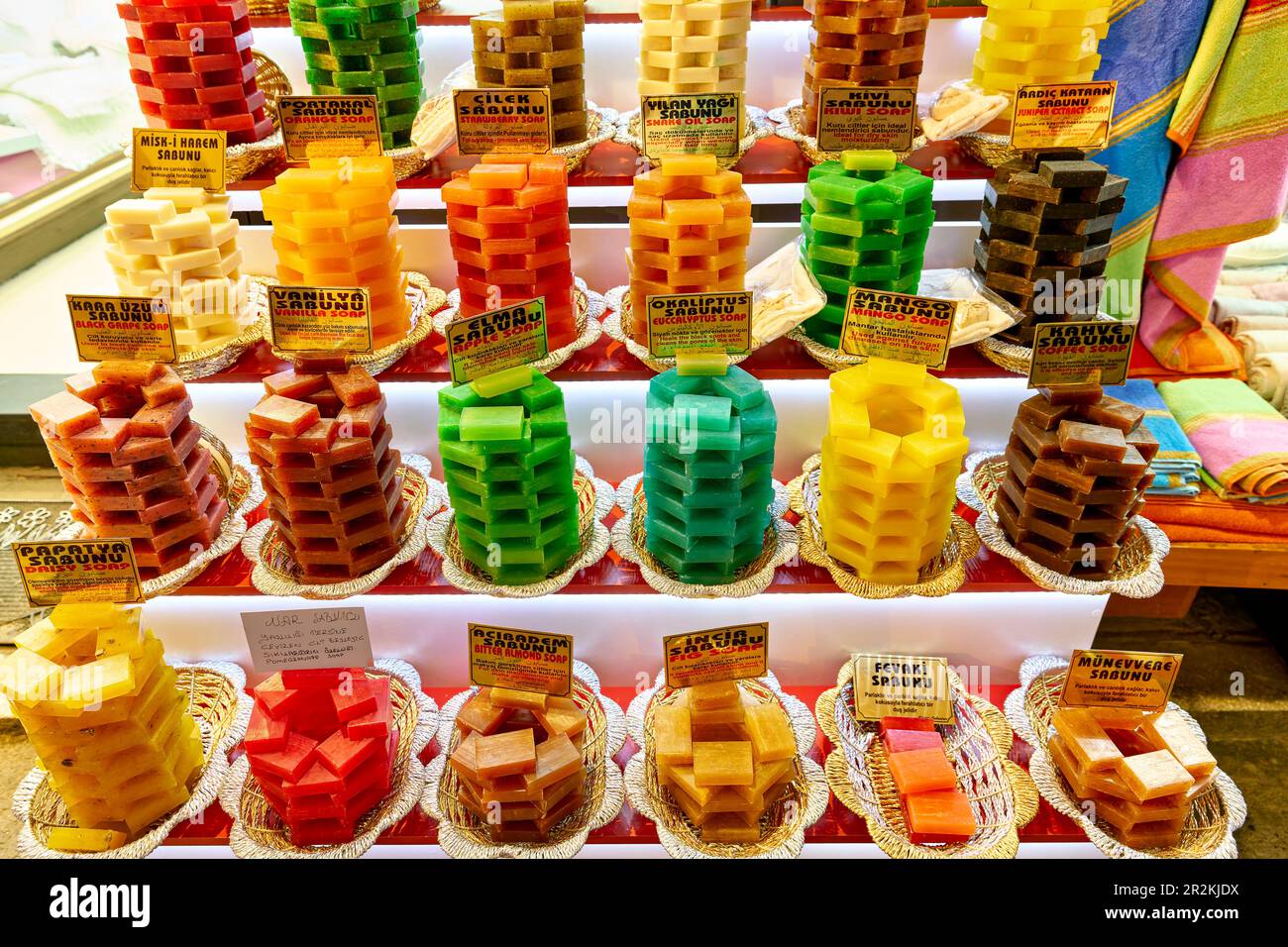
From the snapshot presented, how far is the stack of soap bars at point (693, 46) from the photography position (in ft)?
8.82

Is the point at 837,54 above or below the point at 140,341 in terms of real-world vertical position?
above

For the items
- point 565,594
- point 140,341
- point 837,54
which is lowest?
point 565,594

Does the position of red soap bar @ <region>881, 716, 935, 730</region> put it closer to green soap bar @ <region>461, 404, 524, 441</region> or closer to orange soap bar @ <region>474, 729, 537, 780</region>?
orange soap bar @ <region>474, 729, 537, 780</region>

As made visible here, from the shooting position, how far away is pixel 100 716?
217 cm

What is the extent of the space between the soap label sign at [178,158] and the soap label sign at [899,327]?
1.88 metres

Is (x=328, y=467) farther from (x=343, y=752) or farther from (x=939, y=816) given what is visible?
(x=939, y=816)

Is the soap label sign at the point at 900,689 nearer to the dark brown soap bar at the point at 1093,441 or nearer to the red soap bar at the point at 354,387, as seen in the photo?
the dark brown soap bar at the point at 1093,441

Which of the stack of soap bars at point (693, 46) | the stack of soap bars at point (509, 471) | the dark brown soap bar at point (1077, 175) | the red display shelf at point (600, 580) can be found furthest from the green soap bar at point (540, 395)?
the dark brown soap bar at point (1077, 175)

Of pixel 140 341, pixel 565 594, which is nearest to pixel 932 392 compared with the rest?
pixel 565 594

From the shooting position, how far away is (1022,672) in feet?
9.25

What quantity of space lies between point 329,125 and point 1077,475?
7.84 ft

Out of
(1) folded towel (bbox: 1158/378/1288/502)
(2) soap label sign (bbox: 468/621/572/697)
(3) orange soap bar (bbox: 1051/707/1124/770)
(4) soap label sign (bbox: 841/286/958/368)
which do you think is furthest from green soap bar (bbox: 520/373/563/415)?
(1) folded towel (bbox: 1158/378/1288/502)
